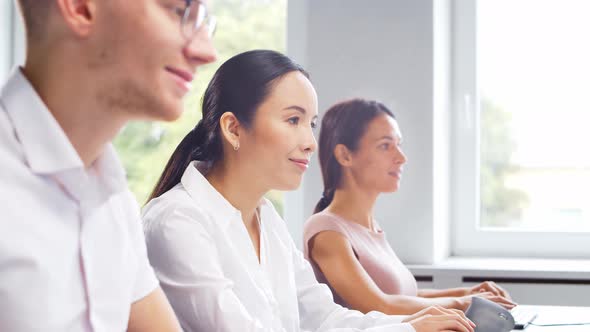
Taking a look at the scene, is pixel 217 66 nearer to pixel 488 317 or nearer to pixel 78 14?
pixel 488 317

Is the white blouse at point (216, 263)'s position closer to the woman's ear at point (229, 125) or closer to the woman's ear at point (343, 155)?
the woman's ear at point (229, 125)

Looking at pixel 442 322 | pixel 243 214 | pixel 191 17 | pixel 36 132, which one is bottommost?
pixel 442 322

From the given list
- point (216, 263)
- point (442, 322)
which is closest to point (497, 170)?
point (442, 322)

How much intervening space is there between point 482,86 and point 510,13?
34cm

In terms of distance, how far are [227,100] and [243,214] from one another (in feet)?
0.82

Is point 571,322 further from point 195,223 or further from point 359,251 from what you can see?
point 195,223

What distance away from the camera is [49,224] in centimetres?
82

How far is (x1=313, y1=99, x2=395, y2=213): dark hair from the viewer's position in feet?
8.20

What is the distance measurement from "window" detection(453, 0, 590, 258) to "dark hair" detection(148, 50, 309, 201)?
1.87 m

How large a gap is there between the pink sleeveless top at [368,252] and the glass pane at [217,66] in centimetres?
137

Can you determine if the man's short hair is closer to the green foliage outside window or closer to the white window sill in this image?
the white window sill

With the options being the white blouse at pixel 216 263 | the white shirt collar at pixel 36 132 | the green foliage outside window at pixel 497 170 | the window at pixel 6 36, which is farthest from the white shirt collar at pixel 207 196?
the window at pixel 6 36

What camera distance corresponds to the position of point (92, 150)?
2.90ft

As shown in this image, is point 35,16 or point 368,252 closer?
point 35,16
